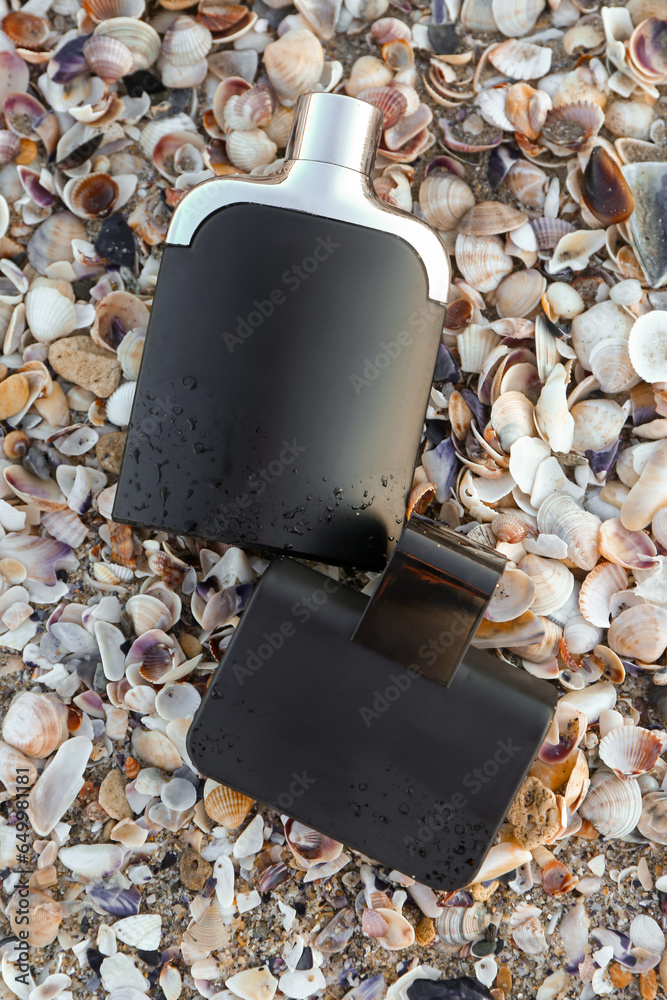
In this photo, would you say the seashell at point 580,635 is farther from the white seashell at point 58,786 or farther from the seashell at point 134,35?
the seashell at point 134,35

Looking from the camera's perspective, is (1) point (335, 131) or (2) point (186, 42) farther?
(2) point (186, 42)

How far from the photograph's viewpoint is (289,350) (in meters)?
0.59

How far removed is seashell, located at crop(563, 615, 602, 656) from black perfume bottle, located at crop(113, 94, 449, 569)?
245 mm

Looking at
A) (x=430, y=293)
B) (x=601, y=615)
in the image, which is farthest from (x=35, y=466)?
(x=601, y=615)

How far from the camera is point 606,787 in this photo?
67 cm

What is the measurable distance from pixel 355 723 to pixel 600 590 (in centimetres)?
29

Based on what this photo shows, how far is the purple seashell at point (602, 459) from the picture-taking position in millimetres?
698

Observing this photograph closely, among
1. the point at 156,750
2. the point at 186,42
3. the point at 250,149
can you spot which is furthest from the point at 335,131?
the point at 156,750

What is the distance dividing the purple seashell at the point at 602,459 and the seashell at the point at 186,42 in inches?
22.5

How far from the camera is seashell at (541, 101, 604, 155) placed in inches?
27.4

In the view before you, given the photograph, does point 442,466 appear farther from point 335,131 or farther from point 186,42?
point 186,42

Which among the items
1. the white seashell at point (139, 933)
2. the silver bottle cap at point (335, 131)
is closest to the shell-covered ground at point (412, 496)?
the white seashell at point (139, 933)

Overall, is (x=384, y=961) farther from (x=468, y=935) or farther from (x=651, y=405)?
(x=651, y=405)

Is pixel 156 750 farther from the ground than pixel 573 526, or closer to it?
closer to it
